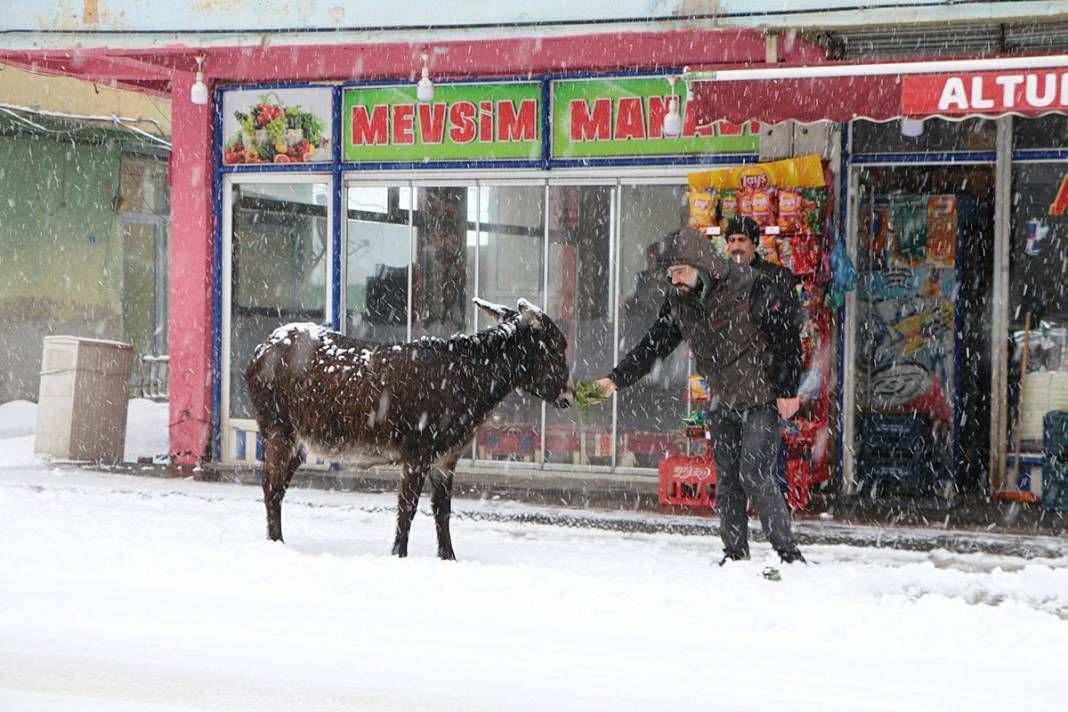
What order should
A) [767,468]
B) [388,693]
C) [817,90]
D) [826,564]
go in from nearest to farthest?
[388,693] → [767,468] → [826,564] → [817,90]

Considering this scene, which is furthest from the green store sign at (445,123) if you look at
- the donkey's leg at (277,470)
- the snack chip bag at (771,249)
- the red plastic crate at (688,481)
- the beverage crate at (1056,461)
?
the beverage crate at (1056,461)

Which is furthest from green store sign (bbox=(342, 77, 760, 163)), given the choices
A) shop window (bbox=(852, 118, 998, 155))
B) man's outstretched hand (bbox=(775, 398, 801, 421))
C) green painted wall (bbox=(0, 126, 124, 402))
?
green painted wall (bbox=(0, 126, 124, 402))

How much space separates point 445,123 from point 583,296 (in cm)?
207

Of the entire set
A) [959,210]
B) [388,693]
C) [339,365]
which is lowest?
[388,693]

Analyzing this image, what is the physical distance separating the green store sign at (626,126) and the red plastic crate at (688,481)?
283cm

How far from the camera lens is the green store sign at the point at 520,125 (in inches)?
467

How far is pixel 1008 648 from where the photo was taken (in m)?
5.84

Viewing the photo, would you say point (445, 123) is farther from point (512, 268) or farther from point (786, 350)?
point (786, 350)

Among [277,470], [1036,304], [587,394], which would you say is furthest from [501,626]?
[1036,304]

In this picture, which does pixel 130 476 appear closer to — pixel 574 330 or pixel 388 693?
pixel 574 330

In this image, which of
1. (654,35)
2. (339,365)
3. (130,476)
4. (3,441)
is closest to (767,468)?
(339,365)

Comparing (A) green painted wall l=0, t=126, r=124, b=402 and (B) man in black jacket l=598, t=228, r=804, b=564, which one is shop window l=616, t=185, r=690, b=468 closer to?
(B) man in black jacket l=598, t=228, r=804, b=564

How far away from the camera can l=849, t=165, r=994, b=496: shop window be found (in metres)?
11.8

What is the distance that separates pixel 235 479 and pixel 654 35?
545 centimetres
